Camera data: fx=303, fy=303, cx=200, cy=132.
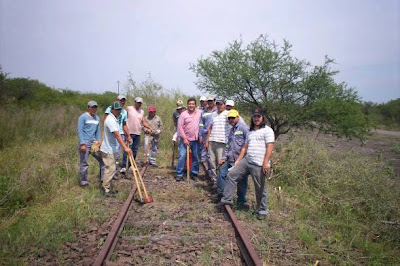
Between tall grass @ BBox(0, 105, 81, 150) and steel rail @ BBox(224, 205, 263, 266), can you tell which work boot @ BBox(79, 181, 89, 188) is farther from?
tall grass @ BBox(0, 105, 81, 150)

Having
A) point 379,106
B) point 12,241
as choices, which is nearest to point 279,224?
point 12,241

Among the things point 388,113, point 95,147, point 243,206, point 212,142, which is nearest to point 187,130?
point 212,142

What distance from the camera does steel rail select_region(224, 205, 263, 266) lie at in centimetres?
385

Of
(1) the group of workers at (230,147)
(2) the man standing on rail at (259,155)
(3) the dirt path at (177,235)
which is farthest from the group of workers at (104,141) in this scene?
(2) the man standing on rail at (259,155)

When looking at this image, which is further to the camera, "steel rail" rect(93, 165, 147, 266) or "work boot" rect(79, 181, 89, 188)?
"work boot" rect(79, 181, 89, 188)

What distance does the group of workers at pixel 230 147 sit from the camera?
210 inches

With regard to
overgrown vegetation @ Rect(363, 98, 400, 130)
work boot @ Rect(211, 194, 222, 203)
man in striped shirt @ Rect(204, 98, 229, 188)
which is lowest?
work boot @ Rect(211, 194, 222, 203)

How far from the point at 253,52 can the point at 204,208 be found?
7567 mm

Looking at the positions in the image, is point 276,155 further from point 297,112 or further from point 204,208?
point 204,208

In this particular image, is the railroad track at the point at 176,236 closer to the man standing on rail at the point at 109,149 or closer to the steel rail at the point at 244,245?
the steel rail at the point at 244,245

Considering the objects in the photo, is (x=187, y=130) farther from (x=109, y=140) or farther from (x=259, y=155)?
(x=259, y=155)

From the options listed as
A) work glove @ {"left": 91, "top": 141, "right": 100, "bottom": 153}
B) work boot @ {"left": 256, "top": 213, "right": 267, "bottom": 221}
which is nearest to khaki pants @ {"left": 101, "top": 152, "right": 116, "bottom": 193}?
work glove @ {"left": 91, "top": 141, "right": 100, "bottom": 153}

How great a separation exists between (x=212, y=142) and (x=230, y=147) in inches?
34.7

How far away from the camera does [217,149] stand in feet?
22.7
